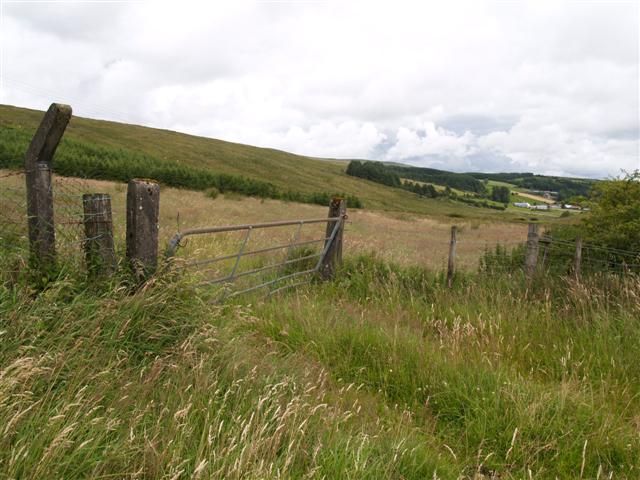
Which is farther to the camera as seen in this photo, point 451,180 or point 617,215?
point 451,180

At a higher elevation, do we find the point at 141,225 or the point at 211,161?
the point at 211,161

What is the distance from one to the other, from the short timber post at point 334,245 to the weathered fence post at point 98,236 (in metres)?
4.18

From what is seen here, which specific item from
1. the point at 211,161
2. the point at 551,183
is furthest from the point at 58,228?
the point at 551,183

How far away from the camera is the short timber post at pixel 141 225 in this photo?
353cm

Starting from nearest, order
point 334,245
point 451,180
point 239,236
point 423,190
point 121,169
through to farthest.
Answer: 1. point 334,245
2. point 239,236
3. point 121,169
4. point 423,190
5. point 451,180

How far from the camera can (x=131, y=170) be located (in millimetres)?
40312

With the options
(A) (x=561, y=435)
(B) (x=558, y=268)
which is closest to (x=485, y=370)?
(A) (x=561, y=435)

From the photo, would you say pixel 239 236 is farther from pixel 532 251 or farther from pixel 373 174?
pixel 373 174

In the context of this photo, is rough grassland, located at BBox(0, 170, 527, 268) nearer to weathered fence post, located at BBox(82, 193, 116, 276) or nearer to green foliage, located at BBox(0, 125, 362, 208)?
weathered fence post, located at BBox(82, 193, 116, 276)

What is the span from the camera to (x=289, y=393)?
117 inches

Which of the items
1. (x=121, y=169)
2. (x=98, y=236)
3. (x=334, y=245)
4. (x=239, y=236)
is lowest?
(x=239, y=236)

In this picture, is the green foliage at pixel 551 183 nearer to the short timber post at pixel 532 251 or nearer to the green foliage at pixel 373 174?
the green foliage at pixel 373 174

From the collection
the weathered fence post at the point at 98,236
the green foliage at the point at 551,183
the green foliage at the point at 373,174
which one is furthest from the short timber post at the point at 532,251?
the green foliage at the point at 551,183

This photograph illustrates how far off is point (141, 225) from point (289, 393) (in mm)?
1803
